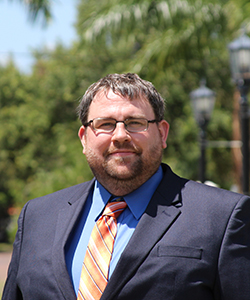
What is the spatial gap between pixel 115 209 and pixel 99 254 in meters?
0.23

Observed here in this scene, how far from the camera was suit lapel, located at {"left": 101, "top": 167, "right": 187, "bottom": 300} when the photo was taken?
1.83 metres

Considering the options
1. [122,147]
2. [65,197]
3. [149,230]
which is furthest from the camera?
[65,197]

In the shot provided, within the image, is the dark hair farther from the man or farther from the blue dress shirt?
the blue dress shirt

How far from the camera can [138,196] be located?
2.08 metres

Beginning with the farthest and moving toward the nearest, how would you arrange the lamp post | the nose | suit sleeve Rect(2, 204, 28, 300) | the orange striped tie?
the lamp post
suit sleeve Rect(2, 204, 28, 300)
the nose
the orange striped tie

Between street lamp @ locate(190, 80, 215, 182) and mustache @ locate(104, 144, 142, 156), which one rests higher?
mustache @ locate(104, 144, 142, 156)

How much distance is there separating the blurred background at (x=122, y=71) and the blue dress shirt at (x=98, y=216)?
41.7 inches

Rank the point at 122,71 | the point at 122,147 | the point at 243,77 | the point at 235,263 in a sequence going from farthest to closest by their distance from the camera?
the point at 122,71
the point at 243,77
the point at 122,147
the point at 235,263

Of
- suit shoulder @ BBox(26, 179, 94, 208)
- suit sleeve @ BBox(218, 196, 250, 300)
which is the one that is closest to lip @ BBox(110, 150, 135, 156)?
suit shoulder @ BBox(26, 179, 94, 208)

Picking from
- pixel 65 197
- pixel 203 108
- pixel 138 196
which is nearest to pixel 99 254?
pixel 138 196

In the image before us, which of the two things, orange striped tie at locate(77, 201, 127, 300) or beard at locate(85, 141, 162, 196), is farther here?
beard at locate(85, 141, 162, 196)

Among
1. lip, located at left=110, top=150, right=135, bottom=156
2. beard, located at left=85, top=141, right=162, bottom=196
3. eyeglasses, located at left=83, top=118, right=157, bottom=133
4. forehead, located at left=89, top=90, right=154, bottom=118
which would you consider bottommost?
beard, located at left=85, top=141, right=162, bottom=196

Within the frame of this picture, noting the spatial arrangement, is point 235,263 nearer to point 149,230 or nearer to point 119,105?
point 149,230

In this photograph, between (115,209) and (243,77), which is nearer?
(115,209)
